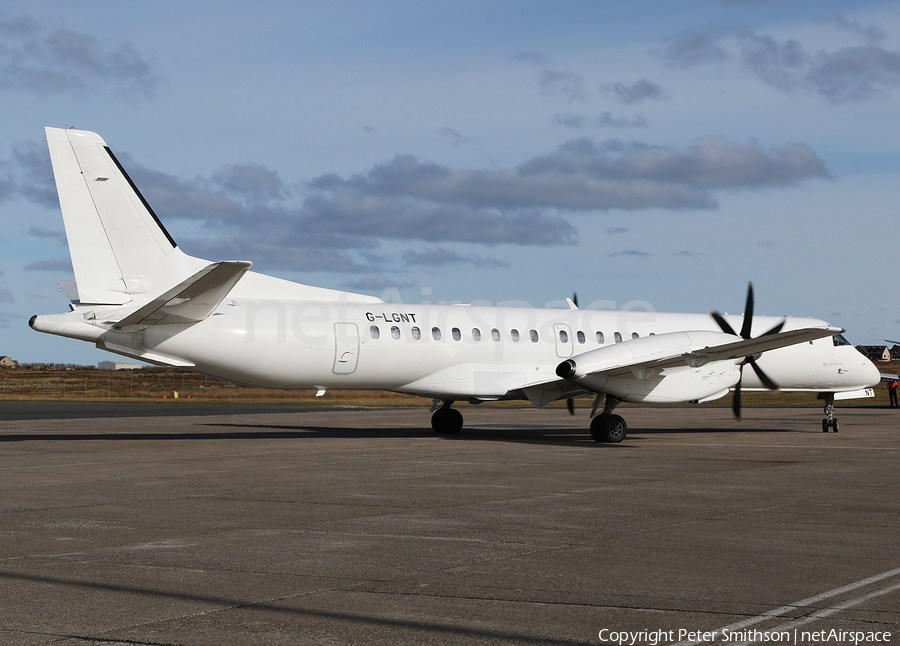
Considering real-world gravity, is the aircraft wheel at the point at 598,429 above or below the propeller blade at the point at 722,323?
below

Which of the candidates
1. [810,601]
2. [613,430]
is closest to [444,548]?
[810,601]

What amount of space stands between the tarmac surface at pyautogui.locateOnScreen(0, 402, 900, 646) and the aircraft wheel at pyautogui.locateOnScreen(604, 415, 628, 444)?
363 centimetres

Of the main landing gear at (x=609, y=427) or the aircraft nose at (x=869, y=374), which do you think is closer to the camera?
the main landing gear at (x=609, y=427)

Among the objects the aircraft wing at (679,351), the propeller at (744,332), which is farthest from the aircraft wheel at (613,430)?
the propeller at (744,332)

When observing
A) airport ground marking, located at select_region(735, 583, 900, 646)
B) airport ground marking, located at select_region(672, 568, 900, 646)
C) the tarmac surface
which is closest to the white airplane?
the tarmac surface

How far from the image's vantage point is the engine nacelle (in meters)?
20.0

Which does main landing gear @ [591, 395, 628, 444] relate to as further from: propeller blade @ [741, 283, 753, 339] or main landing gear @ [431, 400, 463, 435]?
main landing gear @ [431, 400, 463, 435]

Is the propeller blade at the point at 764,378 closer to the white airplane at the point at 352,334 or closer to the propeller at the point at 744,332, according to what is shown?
the propeller at the point at 744,332

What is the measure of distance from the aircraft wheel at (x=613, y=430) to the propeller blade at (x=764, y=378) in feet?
14.9

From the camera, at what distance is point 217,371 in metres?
19.2

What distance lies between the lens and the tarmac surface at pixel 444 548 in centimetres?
539

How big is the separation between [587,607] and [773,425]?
87.4 ft

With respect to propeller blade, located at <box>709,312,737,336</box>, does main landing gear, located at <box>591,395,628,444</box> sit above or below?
below

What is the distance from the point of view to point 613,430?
2134 centimetres
